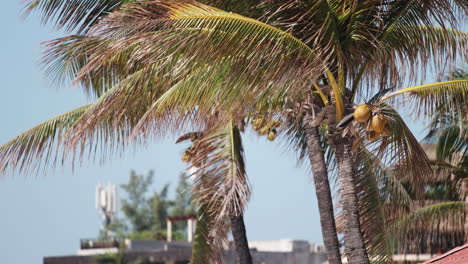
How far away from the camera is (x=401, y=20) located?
29.0ft

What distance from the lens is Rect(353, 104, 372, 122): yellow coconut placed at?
775 cm

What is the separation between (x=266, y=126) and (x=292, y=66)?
2801mm

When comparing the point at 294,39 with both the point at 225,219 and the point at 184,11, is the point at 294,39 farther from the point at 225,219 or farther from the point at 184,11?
the point at 225,219

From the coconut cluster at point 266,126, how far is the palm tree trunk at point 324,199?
2.46ft

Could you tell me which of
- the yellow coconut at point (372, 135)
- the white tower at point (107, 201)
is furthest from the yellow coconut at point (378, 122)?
the white tower at point (107, 201)

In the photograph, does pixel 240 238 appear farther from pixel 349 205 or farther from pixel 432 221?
pixel 432 221

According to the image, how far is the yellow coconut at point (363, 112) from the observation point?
25.4ft

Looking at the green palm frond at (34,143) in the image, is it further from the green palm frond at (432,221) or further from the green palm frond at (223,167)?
the green palm frond at (432,221)

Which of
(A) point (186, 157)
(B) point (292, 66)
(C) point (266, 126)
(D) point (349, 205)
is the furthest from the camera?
(A) point (186, 157)

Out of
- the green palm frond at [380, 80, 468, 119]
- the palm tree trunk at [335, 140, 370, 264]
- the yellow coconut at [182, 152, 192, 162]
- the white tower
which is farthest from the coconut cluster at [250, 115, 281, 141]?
the white tower

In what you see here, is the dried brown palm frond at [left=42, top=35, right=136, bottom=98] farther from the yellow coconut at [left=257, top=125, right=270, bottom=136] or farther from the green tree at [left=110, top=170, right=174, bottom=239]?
the green tree at [left=110, top=170, right=174, bottom=239]

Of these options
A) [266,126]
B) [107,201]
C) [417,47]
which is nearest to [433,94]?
[417,47]

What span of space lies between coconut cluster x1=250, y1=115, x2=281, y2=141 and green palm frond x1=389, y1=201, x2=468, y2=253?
462 centimetres

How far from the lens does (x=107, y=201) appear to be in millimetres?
53969
